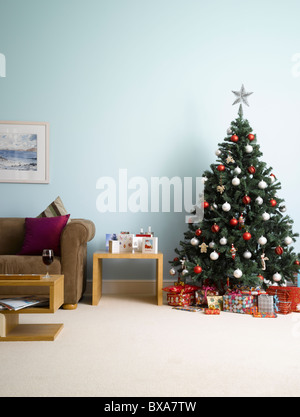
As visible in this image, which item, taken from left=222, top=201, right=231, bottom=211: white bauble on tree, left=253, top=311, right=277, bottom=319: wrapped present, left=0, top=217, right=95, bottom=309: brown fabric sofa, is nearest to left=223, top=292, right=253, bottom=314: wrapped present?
left=253, top=311, right=277, bottom=319: wrapped present

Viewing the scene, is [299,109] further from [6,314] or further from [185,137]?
[6,314]

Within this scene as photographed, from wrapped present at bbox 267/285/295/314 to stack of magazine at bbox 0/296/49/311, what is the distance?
76.6 inches

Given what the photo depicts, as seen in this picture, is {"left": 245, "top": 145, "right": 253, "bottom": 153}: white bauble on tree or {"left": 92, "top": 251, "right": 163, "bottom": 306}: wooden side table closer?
{"left": 92, "top": 251, "right": 163, "bottom": 306}: wooden side table

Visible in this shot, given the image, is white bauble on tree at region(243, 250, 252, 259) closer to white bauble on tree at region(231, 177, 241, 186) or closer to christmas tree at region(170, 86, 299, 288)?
christmas tree at region(170, 86, 299, 288)

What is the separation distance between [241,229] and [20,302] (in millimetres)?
1998

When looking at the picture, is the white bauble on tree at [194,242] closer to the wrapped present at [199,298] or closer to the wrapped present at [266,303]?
the wrapped present at [199,298]

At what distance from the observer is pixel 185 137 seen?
169 inches

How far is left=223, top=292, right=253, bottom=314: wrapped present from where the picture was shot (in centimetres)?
332

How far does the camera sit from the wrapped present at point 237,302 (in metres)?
3.32

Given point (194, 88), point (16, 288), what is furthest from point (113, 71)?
point (16, 288)

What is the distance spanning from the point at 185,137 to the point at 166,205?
0.75 m

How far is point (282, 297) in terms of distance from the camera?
3.42 metres

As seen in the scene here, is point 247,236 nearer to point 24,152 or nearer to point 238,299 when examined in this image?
point 238,299

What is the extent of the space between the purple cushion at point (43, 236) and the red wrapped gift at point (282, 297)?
1900 mm
